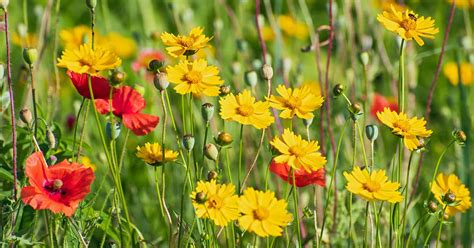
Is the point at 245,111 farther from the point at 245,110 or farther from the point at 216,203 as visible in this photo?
the point at 216,203

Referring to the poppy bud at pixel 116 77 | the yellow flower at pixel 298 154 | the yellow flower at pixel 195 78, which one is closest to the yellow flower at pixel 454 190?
the yellow flower at pixel 298 154

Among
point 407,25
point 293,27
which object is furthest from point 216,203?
point 293,27

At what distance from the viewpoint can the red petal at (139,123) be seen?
1.20 meters

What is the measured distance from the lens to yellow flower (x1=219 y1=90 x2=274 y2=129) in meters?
1.11

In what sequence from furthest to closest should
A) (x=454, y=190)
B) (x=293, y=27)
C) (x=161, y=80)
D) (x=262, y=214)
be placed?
(x=293, y=27) < (x=454, y=190) < (x=161, y=80) < (x=262, y=214)

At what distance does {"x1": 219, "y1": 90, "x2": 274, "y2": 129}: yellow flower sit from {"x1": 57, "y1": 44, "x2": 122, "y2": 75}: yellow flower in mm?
156

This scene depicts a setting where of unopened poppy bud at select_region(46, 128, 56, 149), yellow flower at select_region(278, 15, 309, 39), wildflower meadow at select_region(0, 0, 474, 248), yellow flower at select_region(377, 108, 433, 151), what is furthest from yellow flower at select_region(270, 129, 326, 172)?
yellow flower at select_region(278, 15, 309, 39)

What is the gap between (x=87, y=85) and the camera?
116 centimetres

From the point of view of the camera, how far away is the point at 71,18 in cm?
305

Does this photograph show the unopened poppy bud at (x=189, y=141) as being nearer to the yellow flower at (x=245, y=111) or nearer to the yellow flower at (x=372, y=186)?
the yellow flower at (x=245, y=111)

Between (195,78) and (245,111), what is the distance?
0.08 m

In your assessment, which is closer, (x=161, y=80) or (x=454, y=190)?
(x=161, y=80)

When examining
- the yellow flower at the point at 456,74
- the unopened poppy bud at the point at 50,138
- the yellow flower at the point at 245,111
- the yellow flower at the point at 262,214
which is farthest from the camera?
the yellow flower at the point at 456,74

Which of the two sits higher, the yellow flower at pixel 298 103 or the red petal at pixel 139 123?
the yellow flower at pixel 298 103
